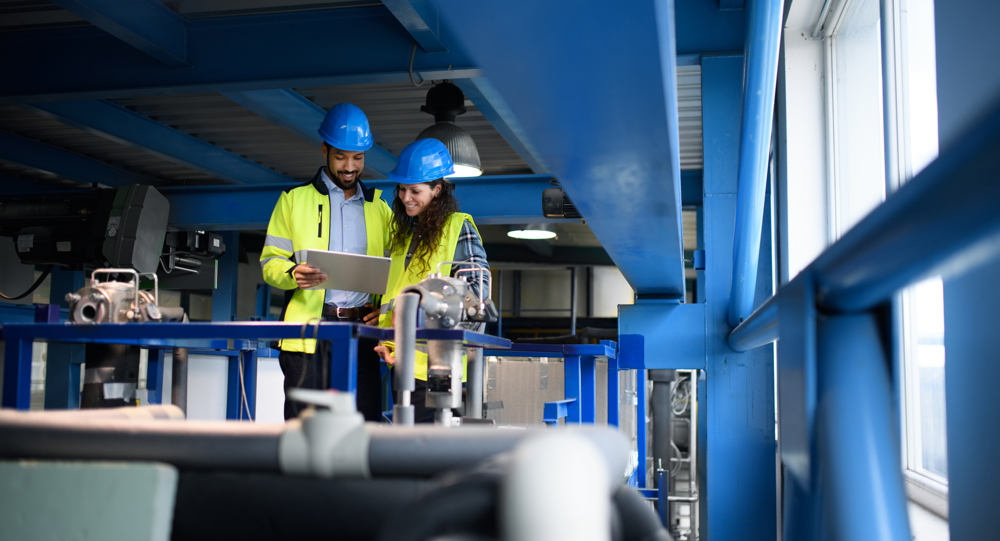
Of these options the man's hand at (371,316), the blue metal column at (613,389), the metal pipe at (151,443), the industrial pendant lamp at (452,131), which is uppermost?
the industrial pendant lamp at (452,131)

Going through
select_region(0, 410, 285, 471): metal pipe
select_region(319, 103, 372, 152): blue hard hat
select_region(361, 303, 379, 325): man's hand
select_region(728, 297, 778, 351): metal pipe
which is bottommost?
select_region(0, 410, 285, 471): metal pipe

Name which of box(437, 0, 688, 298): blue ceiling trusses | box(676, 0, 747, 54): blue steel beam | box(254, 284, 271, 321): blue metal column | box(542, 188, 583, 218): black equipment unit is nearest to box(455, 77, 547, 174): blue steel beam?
box(542, 188, 583, 218): black equipment unit

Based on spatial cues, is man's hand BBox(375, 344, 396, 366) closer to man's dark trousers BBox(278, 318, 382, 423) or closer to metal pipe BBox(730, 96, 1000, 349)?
man's dark trousers BBox(278, 318, 382, 423)

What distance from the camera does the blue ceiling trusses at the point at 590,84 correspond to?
596mm

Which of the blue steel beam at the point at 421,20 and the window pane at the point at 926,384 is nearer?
the window pane at the point at 926,384

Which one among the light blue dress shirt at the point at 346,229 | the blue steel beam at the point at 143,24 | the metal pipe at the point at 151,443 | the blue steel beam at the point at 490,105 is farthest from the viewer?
the blue steel beam at the point at 490,105

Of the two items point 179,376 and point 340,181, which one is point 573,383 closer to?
point 340,181

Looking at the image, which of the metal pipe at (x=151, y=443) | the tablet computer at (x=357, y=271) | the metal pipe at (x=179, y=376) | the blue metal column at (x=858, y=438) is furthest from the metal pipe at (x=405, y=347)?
the metal pipe at (x=179, y=376)

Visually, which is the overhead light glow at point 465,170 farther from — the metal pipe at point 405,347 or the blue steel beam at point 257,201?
the metal pipe at point 405,347

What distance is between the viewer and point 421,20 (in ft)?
11.8

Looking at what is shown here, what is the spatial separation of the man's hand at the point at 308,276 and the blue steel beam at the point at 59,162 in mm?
4852

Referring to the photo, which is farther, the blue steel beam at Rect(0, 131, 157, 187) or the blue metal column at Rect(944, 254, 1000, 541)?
the blue steel beam at Rect(0, 131, 157, 187)

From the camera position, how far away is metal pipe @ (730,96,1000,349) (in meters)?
0.32

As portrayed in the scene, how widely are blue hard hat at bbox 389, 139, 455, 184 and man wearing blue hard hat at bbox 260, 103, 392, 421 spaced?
19 cm
